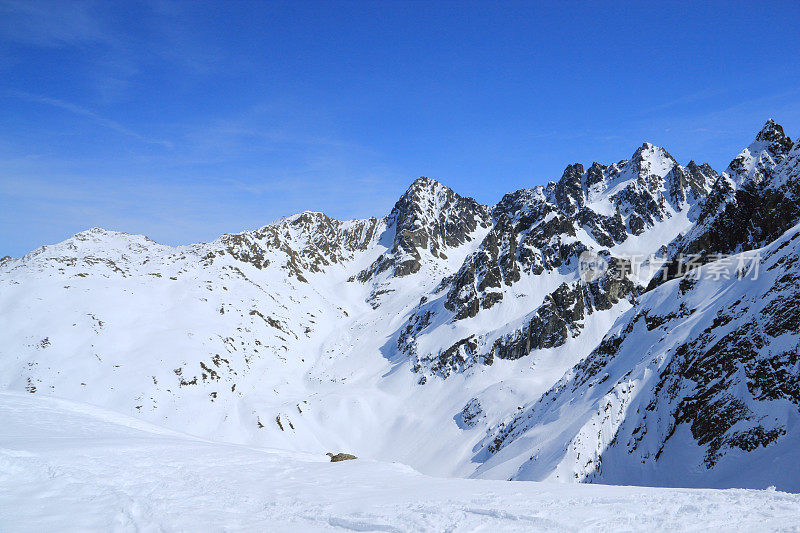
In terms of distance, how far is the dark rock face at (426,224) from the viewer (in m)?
136

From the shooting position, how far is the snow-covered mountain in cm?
2600

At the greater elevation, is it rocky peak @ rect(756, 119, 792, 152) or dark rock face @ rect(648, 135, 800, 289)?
rocky peak @ rect(756, 119, 792, 152)

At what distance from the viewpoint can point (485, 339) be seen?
74.1m

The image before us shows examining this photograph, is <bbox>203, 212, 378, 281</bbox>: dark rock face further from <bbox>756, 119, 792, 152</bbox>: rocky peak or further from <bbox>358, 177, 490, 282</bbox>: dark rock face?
<bbox>756, 119, 792, 152</bbox>: rocky peak

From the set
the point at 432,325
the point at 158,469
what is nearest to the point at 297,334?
the point at 432,325

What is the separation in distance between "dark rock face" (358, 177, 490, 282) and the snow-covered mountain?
219 cm

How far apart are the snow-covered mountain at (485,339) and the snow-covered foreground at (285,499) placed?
14.5 metres

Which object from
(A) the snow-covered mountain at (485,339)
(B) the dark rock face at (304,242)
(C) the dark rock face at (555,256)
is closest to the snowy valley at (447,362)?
(A) the snow-covered mountain at (485,339)

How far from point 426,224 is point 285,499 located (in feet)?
478

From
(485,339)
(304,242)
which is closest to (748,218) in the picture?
(485,339)

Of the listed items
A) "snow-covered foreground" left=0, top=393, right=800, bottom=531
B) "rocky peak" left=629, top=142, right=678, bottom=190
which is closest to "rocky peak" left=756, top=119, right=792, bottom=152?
"rocky peak" left=629, top=142, right=678, bottom=190

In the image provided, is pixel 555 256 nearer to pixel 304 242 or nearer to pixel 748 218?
pixel 748 218

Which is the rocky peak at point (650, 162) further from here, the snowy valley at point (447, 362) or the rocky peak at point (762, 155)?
the rocky peak at point (762, 155)

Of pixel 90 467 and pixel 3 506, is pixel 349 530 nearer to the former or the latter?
pixel 3 506
